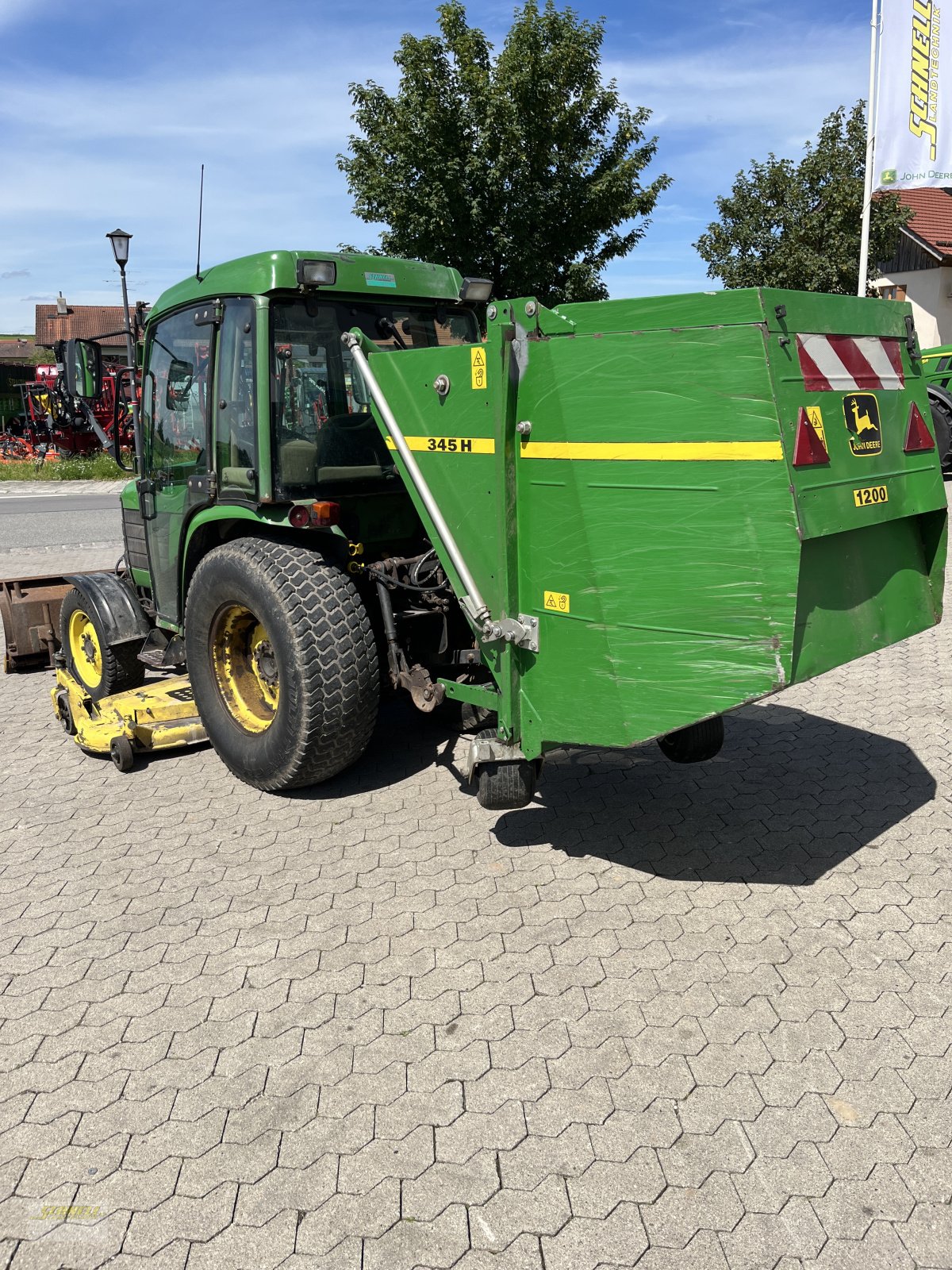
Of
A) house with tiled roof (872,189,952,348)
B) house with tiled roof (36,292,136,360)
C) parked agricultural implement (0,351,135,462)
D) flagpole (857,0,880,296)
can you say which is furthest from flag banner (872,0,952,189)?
house with tiled roof (36,292,136,360)

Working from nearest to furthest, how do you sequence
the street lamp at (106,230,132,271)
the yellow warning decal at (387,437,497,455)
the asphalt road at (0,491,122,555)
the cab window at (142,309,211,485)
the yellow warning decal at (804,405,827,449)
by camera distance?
the yellow warning decal at (804,405,827,449)
the yellow warning decal at (387,437,497,455)
the cab window at (142,309,211,485)
the street lamp at (106,230,132,271)
the asphalt road at (0,491,122,555)

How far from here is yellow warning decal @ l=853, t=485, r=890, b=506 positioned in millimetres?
3240

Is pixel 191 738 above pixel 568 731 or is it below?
below

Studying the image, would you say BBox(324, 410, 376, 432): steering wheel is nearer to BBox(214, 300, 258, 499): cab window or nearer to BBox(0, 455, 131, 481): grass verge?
BBox(214, 300, 258, 499): cab window

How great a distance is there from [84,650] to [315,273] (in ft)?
10.3

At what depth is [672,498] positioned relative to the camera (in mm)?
3027

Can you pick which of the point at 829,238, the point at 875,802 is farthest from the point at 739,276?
the point at 875,802

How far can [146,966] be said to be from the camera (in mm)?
3289

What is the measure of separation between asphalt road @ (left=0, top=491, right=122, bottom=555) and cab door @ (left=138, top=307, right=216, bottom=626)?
686 cm

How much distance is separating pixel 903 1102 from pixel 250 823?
2810 millimetres

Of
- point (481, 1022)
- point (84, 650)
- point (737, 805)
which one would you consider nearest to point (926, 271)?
point (737, 805)

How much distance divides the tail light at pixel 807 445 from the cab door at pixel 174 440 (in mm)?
2830

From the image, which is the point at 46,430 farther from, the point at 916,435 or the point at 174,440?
the point at 916,435

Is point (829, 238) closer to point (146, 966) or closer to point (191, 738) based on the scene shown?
point (191, 738)
